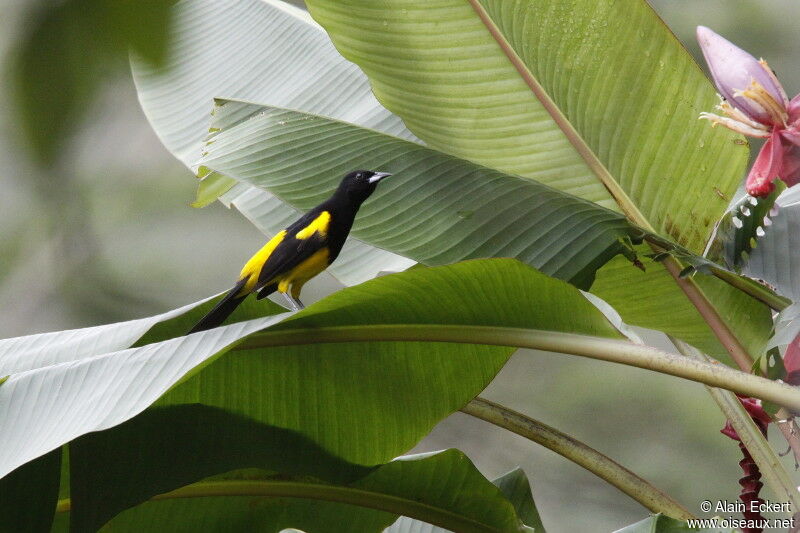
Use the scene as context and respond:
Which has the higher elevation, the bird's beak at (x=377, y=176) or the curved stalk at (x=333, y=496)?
the bird's beak at (x=377, y=176)

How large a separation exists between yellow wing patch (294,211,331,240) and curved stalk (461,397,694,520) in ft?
1.37

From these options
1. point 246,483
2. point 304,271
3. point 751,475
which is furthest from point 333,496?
point 751,475

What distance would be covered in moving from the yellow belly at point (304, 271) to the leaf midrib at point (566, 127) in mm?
499

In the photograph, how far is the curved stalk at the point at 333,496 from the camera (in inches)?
59.0

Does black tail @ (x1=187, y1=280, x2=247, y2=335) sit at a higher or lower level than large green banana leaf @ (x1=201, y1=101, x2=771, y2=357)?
lower

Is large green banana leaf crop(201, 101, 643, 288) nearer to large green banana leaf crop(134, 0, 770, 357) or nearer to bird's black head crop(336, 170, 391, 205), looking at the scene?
bird's black head crop(336, 170, 391, 205)

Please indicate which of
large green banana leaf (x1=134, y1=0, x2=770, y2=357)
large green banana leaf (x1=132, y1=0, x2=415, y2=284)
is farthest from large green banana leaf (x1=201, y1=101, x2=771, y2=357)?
large green banana leaf (x1=132, y1=0, x2=415, y2=284)

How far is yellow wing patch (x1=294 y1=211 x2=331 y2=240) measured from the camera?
1.52 meters

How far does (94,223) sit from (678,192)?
381 centimetres

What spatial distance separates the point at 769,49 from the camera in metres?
4.62

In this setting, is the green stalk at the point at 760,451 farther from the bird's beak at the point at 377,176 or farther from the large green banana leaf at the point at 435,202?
the bird's beak at the point at 377,176

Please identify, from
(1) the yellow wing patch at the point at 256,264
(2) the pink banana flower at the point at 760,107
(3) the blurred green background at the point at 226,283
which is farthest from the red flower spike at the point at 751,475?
(3) the blurred green background at the point at 226,283

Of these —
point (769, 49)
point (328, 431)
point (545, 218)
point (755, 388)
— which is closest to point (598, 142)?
point (545, 218)

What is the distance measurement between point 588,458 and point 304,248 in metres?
0.67
